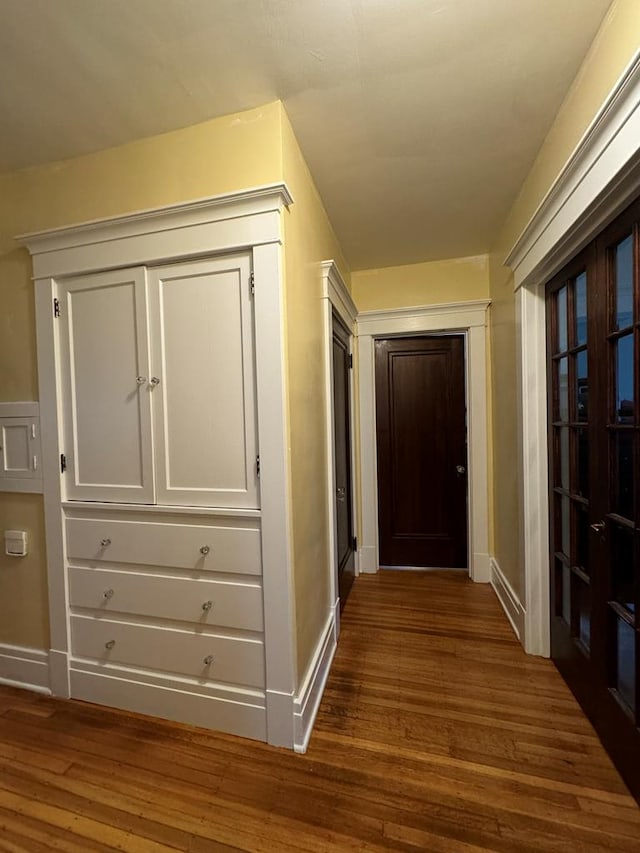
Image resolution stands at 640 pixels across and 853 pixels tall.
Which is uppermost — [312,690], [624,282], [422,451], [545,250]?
[545,250]

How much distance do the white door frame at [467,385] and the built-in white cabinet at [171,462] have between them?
180 centimetres

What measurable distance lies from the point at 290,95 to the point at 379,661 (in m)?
2.68

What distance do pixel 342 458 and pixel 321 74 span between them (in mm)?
2065

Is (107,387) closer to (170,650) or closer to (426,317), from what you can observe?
(170,650)

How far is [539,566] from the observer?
1.98m

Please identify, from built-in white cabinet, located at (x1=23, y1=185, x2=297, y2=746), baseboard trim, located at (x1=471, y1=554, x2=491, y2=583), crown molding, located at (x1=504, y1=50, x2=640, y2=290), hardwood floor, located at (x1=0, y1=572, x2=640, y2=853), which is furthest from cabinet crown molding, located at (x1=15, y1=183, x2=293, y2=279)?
baseboard trim, located at (x1=471, y1=554, x2=491, y2=583)

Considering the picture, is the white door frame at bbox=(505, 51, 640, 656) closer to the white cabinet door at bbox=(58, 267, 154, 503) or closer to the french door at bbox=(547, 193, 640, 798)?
the french door at bbox=(547, 193, 640, 798)

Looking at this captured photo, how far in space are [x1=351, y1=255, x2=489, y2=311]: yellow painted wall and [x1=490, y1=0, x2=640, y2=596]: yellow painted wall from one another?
5.7 inches

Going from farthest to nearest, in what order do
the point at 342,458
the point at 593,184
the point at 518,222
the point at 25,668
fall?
the point at 342,458
the point at 518,222
the point at 25,668
the point at 593,184

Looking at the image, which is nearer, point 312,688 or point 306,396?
point 312,688

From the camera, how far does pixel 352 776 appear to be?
4.45 feet

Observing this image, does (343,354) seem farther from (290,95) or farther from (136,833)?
(136,833)

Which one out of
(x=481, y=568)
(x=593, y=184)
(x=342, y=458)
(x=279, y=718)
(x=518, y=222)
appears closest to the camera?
(x=593, y=184)

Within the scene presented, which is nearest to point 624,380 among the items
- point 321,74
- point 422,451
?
point 321,74
